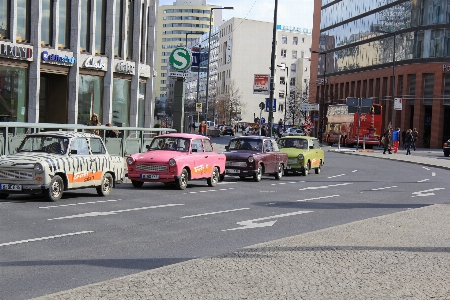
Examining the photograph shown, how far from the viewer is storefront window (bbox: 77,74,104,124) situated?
41.7 metres

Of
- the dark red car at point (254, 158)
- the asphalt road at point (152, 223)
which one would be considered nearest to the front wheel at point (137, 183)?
the asphalt road at point (152, 223)

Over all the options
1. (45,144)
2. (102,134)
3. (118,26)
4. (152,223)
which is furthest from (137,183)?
(118,26)

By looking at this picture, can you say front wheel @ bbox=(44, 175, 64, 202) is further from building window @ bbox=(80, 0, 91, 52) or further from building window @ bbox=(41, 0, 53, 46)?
building window @ bbox=(80, 0, 91, 52)

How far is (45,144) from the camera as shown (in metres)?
18.2

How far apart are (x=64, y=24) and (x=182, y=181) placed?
792 inches

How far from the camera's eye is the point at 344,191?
24000 millimetres

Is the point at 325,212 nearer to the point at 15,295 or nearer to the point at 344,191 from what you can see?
the point at 344,191

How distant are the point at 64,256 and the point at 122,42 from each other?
115ft

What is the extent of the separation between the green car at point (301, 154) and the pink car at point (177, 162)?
753 centimetres

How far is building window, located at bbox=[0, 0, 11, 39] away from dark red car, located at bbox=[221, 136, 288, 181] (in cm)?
1320

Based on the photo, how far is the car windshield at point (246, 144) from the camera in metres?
28.5

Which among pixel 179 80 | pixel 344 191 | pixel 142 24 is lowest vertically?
pixel 344 191

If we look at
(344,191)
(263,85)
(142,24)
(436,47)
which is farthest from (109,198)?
(436,47)

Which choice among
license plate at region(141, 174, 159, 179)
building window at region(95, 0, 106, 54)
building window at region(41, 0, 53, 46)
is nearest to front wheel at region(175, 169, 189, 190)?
license plate at region(141, 174, 159, 179)
